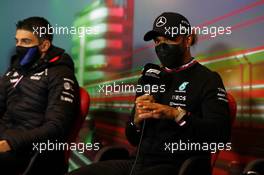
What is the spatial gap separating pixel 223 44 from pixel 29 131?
1152 millimetres

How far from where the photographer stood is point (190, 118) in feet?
5.93

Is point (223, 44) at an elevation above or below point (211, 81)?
above

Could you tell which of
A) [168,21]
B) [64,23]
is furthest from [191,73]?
[64,23]

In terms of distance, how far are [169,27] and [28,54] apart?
913 millimetres

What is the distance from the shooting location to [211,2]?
8.00 ft

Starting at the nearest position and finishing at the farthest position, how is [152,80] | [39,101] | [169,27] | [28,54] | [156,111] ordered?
1. [156,111]
2. [152,80]
3. [169,27]
4. [39,101]
5. [28,54]

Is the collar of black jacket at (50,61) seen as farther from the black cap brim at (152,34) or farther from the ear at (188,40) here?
the ear at (188,40)

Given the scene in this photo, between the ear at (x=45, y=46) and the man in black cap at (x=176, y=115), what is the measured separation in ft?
2.37

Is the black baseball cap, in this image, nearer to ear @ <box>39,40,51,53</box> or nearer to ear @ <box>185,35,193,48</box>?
ear @ <box>185,35,193,48</box>

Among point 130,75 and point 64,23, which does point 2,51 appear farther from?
point 130,75

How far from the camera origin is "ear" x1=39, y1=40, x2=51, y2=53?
252 centimetres
